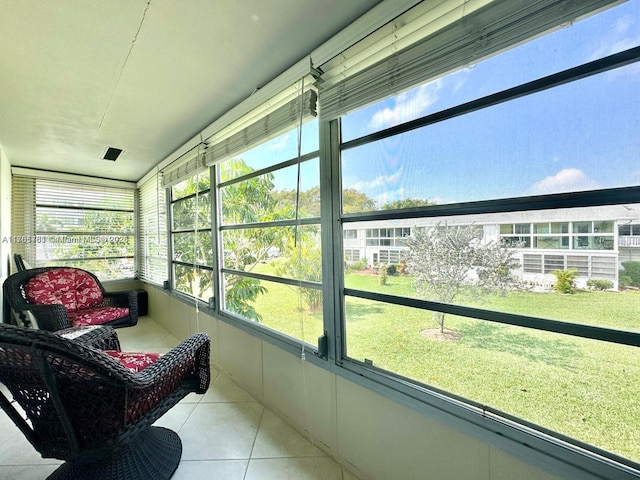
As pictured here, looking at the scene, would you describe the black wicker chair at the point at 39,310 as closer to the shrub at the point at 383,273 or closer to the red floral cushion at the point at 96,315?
the red floral cushion at the point at 96,315

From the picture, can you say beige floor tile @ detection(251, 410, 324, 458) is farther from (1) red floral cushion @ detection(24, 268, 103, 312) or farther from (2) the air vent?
(2) the air vent

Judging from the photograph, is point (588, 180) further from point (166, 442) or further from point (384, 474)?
point (166, 442)

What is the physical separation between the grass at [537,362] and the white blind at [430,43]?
893 millimetres

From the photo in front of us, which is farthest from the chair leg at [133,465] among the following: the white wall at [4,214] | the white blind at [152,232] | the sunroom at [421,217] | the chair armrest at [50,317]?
the white wall at [4,214]

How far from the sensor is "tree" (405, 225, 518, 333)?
1.05m

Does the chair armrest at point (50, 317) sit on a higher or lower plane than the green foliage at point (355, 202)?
lower

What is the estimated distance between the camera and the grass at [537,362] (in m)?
0.81

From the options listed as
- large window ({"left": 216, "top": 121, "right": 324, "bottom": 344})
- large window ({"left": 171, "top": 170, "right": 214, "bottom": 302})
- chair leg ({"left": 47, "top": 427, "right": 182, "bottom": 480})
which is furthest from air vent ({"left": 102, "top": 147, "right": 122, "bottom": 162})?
chair leg ({"left": 47, "top": 427, "right": 182, "bottom": 480})

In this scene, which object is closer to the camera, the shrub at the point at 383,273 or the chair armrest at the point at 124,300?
the shrub at the point at 383,273

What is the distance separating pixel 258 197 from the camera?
7.57 ft

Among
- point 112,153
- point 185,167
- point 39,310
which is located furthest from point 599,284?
point 112,153

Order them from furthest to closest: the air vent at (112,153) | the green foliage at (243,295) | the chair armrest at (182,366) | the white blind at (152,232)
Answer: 1. the white blind at (152,232)
2. the air vent at (112,153)
3. the green foliage at (243,295)
4. the chair armrest at (182,366)

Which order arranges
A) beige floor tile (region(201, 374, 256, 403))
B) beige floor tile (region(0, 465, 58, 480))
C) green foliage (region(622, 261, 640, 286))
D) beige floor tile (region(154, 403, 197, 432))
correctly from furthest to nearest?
1. beige floor tile (region(201, 374, 256, 403))
2. beige floor tile (region(154, 403, 197, 432))
3. beige floor tile (region(0, 465, 58, 480))
4. green foliage (region(622, 261, 640, 286))

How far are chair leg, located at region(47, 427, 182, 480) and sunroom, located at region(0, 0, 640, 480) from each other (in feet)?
0.35
